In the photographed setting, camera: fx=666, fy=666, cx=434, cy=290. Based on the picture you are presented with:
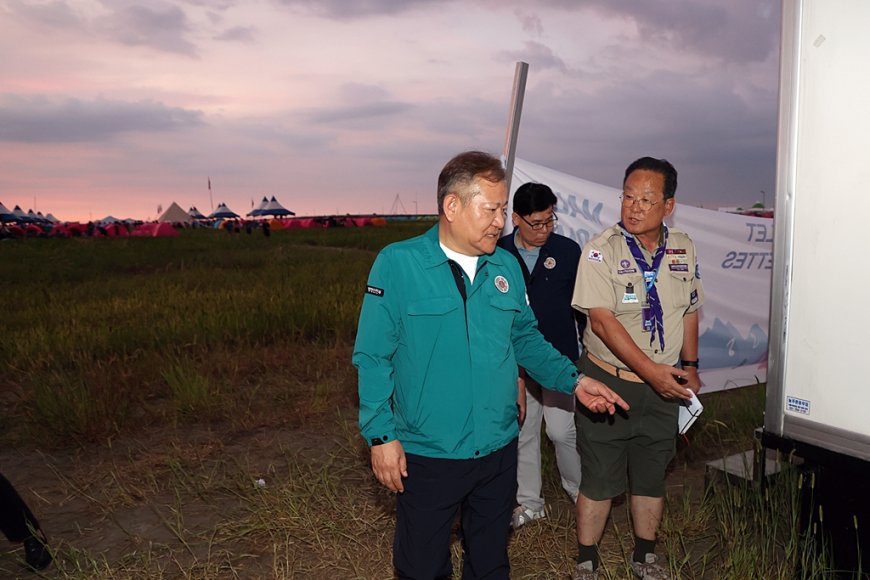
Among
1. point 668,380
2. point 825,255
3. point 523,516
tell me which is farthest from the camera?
point 523,516

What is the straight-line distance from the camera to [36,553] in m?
3.42

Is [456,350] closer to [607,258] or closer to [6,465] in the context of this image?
[607,258]

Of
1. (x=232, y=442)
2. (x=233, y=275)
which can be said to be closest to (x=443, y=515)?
(x=232, y=442)

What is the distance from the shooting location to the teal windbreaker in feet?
7.23

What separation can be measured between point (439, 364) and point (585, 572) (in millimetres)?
1451

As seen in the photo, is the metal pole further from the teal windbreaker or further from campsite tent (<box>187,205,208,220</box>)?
campsite tent (<box>187,205,208,220</box>)

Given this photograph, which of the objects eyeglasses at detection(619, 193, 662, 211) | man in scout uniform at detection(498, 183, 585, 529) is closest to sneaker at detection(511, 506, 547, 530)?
man in scout uniform at detection(498, 183, 585, 529)

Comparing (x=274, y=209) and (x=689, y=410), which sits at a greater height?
(x=274, y=209)

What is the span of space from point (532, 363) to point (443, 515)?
0.72 m

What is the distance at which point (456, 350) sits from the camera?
2.26 metres

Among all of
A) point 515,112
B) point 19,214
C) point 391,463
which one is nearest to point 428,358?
point 391,463

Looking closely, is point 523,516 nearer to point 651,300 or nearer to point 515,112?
point 651,300

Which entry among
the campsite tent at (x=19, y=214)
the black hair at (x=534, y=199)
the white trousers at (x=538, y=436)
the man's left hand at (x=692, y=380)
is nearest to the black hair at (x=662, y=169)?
the black hair at (x=534, y=199)

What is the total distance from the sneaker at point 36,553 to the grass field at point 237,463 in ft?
0.31
